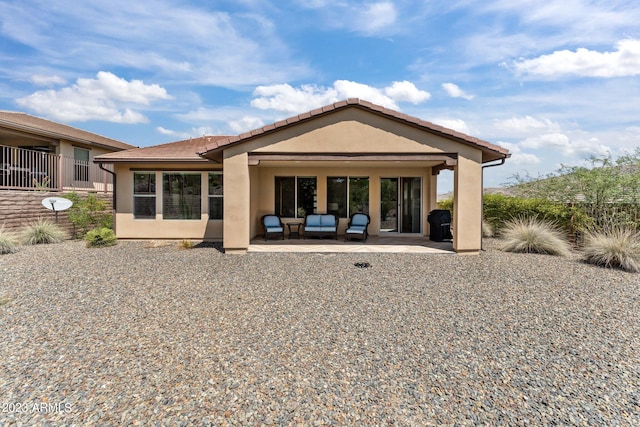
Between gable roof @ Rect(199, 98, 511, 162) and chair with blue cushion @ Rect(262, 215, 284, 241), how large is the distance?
12.1 feet

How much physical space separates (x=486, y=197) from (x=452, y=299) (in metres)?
10.6

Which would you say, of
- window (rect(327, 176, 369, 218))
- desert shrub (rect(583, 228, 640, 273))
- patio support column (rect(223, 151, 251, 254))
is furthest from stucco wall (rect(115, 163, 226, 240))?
desert shrub (rect(583, 228, 640, 273))

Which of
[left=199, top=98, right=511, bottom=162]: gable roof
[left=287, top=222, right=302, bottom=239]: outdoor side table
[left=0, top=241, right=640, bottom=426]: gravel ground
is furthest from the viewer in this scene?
[left=287, top=222, right=302, bottom=239]: outdoor side table

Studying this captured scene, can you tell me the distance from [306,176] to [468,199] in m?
6.30

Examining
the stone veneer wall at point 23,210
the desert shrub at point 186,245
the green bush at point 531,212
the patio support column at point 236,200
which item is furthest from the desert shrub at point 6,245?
the green bush at point 531,212

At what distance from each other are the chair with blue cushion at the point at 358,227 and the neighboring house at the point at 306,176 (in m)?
0.79

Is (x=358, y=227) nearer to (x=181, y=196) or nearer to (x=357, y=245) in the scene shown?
(x=357, y=245)

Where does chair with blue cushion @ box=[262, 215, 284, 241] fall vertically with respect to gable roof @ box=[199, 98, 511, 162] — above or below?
below

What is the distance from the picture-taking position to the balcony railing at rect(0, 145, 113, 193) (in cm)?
1381

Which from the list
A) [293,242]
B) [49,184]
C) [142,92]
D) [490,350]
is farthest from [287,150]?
[142,92]

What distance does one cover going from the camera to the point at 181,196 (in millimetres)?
12734

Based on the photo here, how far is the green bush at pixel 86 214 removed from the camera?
45.3ft

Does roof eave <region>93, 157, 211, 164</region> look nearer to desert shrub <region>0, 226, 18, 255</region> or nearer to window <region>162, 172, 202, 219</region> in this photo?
window <region>162, 172, 202, 219</region>

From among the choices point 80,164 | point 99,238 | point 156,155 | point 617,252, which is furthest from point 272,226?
point 80,164
